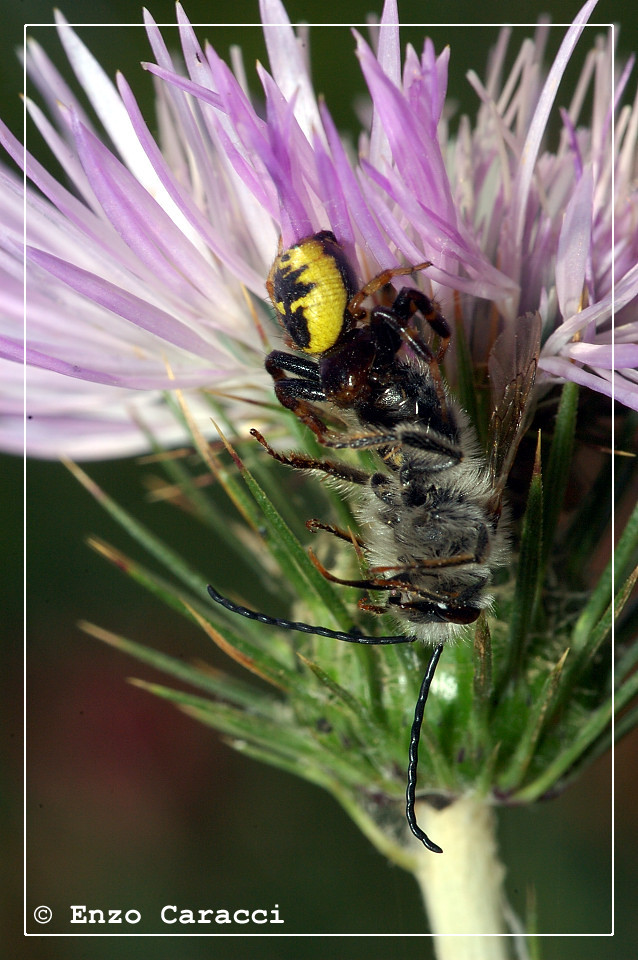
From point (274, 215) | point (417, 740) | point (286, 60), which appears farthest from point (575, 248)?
point (417, 740)

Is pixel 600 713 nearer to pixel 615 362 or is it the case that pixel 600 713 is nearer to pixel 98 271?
pixel 615 362

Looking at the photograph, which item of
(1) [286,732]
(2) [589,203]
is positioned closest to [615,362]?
(2) [589,203]

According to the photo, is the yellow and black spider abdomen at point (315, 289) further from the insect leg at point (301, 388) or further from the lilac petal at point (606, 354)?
the lilac petal at point (606, 354)

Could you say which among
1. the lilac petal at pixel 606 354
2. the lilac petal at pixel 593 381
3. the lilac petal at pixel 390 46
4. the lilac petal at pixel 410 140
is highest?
the lilac petal at pixel 390 46

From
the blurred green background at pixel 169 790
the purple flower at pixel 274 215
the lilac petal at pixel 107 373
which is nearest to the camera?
the purple flower at pixel 274 215

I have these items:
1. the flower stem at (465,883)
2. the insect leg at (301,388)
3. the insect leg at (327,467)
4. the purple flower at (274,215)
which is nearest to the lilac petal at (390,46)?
the purple flower at (274,215)

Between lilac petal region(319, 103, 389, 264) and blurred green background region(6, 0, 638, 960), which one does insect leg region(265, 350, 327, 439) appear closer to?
lilac petal region(319, 103, 389, 264)
